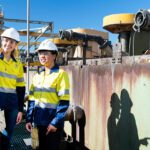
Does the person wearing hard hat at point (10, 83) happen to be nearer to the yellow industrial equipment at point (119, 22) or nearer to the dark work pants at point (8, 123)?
the dark work pants at point (8, 123)

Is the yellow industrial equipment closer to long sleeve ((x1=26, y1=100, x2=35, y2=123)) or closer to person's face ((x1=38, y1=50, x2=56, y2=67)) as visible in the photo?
person's face ((x1=38, y1=50, x2=56, y2=67))

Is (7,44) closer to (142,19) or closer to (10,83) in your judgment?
(10,83)

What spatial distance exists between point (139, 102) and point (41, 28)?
21.1 meters

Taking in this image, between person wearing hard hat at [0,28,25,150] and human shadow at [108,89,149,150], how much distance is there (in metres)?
1.18

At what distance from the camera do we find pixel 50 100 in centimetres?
346

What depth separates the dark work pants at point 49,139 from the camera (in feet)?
11.4

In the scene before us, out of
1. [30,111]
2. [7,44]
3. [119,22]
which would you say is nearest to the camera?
[30,111]

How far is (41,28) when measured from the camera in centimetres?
2369

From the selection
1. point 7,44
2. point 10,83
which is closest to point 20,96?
point 10,83

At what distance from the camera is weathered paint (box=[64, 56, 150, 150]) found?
3.12 metres

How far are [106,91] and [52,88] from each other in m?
0.72

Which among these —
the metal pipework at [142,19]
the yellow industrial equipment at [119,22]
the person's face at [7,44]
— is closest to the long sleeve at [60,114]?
the person's face at [7,44]

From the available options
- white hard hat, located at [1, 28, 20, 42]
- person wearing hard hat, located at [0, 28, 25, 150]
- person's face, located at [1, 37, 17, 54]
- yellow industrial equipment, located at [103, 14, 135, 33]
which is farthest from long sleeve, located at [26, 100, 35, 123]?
yellow industrial equipment, located at [103, 14, 135, 33]

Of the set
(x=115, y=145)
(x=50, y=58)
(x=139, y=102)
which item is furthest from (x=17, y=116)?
(x=139, y=102)
